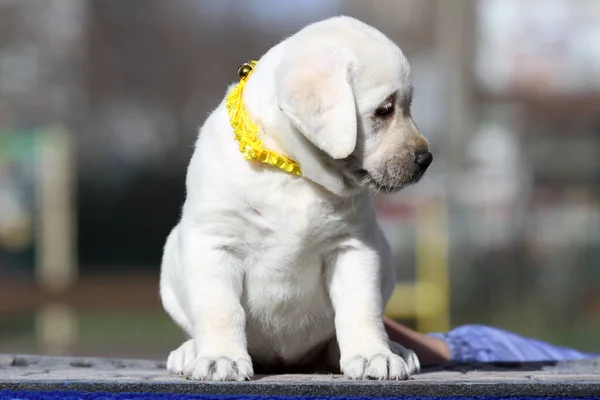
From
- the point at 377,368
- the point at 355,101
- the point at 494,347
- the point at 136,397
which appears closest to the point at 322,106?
the point at 355,101

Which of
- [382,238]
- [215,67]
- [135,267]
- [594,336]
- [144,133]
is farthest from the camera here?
[215,67]

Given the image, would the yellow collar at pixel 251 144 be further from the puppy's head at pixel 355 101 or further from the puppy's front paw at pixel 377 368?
the puppy's front paw at pixel 377 368

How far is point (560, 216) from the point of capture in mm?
14180

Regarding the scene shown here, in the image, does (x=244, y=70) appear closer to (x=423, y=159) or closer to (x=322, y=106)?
(x=322, y=106)

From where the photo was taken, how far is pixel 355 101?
10.2 feet

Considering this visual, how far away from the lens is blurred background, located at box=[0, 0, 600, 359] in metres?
12.9

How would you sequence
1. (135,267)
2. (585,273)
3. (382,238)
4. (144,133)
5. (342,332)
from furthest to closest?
(144,133), (135,267), (585,273), (382,238), (342,332)

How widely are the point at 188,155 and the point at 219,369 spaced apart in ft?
25.9

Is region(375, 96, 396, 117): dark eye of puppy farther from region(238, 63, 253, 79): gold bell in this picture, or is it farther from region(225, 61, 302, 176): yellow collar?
region(238, 63, 253, 79): gold bell

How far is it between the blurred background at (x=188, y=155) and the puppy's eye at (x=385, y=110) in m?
6.94

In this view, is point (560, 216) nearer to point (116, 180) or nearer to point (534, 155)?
point (534, 155)

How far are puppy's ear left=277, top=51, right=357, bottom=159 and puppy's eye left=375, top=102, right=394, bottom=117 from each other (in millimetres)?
152

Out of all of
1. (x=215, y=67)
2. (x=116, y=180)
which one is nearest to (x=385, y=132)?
(x=116, y=180)

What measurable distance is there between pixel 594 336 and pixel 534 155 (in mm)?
4713
